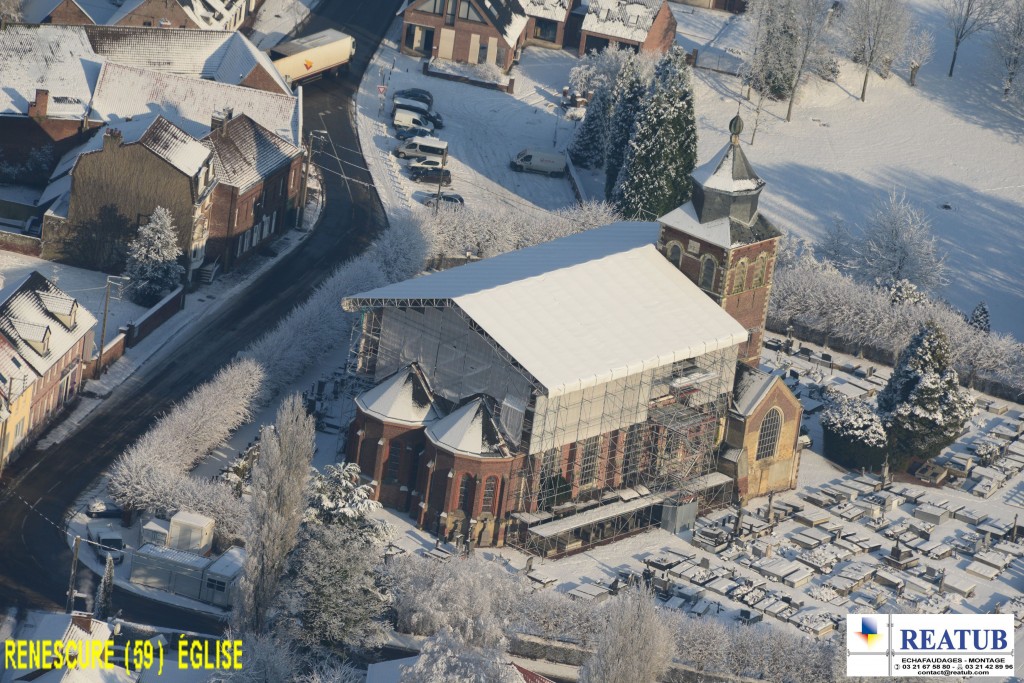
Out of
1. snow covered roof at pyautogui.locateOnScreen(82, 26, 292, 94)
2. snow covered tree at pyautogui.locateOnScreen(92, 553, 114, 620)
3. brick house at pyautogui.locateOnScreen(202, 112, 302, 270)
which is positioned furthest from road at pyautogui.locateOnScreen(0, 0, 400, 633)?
snow covered roof at pyautogui.locateOnScreen(82, 26, 292, 94)

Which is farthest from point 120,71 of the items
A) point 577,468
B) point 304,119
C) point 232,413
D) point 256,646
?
point 256,646

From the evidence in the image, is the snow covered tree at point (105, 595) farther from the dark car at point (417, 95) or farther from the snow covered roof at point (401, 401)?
the dark car at point (417, 95)

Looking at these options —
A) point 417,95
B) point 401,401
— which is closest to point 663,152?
point 417,95

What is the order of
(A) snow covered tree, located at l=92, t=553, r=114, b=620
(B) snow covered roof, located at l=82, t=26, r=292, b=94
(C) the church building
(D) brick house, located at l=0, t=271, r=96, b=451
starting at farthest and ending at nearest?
(B) snow covered roof, located at l=82, t=26, r=292, b=94 → (D) brick house, located at l=0, t=271, r=96, b=451 → (C) the church building → (A) snow covered tree, located at l=92, t=553, r=114, b=620

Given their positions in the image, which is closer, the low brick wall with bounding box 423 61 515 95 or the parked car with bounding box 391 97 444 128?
the parked car with bounding box 391 97 444 128

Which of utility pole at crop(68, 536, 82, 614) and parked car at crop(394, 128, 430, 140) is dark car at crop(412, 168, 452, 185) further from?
utility pole at crop(68, 536, 82, 614)

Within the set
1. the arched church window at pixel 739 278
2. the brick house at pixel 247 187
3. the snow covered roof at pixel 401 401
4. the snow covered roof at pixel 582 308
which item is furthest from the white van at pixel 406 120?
the snow covered roof at pixel 401 401
